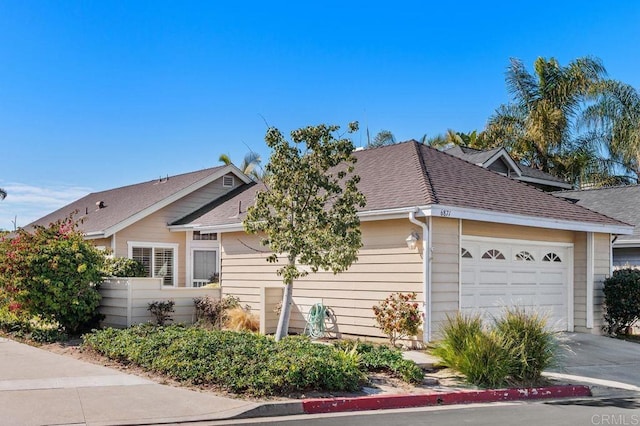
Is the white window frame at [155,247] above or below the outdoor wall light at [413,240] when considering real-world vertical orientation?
below

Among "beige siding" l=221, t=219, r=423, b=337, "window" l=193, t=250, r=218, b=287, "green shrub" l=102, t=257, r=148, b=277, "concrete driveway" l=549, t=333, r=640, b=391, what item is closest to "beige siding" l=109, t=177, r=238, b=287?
"window" l=193, t=250, r=218, b=287

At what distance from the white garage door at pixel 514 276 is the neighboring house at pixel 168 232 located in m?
11.4

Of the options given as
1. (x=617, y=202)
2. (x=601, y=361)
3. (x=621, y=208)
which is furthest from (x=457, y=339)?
(x=617, y=202)

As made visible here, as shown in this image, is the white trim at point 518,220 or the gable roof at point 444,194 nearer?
the white trim at point 518,220

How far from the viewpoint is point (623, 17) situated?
91.2 feet

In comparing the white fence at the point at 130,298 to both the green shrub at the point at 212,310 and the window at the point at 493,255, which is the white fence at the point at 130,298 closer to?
the green shrub at the point at 212,310

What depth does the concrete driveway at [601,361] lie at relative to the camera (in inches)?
459

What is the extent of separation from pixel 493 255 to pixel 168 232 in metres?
12.4

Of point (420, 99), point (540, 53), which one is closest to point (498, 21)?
point (420, 99)

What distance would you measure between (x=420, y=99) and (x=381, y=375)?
2236 centimetres

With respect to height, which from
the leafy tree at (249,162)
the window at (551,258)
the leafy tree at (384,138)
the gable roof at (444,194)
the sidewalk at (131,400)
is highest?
the leafy tree at (384,138)

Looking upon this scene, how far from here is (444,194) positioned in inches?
555

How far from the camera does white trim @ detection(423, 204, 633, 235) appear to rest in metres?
13.3

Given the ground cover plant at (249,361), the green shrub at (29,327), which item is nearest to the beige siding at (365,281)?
the ground cover plant at (249,361)
